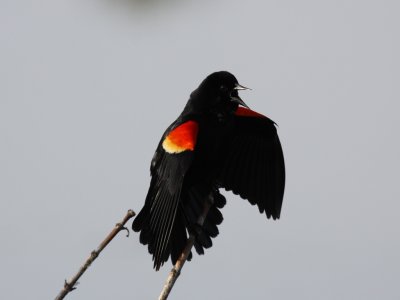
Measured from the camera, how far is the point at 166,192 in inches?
181

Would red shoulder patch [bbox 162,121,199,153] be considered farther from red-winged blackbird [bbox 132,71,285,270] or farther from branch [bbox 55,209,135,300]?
branch [bbox 55,209,135,300]

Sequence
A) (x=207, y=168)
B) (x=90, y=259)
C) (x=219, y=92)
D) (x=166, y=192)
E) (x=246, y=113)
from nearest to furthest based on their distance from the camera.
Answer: (x=90, y=259) → (x=166, y=192) → (x=207, y=168) → (x=219, y=92) → (x=246, y=113)

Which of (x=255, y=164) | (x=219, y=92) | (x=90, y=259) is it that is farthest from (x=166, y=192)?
(x=90, y=259)

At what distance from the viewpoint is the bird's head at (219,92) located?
500cm

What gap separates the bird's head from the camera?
16.4ft

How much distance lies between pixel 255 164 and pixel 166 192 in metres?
0.94

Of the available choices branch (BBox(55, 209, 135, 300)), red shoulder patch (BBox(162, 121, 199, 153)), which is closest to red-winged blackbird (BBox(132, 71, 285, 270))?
red shoulder patch (BBox(162, 121, 199, 153))

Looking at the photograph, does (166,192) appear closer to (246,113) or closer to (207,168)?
(207,168)

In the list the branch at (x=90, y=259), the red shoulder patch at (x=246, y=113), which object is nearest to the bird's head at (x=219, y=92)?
the red shoulder patch at (x=246, y=113)

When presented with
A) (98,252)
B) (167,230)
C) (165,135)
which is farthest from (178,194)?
(98,252)

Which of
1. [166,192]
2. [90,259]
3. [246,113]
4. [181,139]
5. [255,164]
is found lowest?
[90,259]

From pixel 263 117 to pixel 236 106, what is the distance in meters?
0.29

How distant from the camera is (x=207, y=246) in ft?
15.5

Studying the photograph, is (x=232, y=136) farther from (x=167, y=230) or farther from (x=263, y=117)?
(x=167, y=230)
